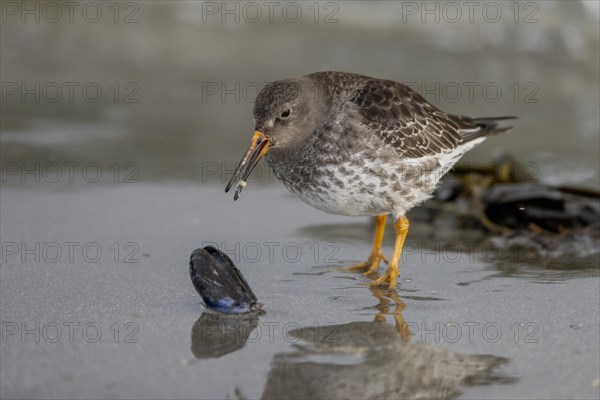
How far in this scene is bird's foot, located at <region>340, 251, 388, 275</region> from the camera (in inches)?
248

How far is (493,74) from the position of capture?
10.9 m

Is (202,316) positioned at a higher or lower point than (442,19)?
lower

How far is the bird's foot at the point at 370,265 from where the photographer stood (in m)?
6.29

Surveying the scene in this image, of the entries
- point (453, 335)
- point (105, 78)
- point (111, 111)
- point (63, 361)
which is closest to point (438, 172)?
point (453, 335)

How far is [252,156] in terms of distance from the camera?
6.20 m

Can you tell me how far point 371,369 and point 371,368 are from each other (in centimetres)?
1

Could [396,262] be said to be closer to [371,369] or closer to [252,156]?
[252,156]

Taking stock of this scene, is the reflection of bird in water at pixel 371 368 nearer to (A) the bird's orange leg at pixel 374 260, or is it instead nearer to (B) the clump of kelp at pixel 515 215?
(A) the bird's orange leg at pixel 374 260

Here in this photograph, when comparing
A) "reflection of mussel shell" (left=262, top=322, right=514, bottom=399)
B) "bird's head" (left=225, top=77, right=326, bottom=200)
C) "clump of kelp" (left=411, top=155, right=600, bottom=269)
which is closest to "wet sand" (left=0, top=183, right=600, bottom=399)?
"reflection of mussel shell" (left=262, top=322, right=514, bottom=399)

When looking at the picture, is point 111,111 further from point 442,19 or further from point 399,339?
point 399,339

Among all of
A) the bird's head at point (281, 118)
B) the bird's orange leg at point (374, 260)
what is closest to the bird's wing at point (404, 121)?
the bird's head at point (281, 118)

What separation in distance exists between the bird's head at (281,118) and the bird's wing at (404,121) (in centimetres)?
37

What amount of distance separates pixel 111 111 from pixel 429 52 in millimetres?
4222

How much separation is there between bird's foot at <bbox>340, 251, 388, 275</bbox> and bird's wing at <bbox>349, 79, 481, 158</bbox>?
0.78 meters
